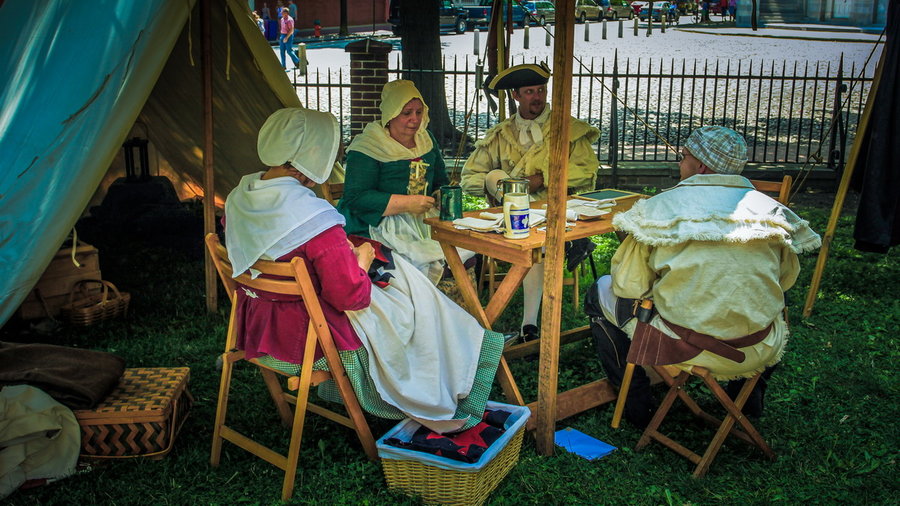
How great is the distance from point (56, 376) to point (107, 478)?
45 cm

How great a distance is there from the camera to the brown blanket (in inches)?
113

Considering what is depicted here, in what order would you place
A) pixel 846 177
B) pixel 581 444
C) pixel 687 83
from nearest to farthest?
1. pixel 581 444
2. pixel 846 177
3. pixel 687 83

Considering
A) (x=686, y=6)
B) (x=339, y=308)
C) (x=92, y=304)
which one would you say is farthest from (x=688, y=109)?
(x=686, y=6)

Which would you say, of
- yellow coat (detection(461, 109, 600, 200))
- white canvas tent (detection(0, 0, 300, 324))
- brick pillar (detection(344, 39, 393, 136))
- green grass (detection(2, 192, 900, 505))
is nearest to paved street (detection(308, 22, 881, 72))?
brick pillar (detection(344, 39, 393, 136))

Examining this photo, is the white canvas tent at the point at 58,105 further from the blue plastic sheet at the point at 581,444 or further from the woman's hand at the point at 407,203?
the blue plastic sheet at the point at 581,444

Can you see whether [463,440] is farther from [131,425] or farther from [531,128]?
[531,128]

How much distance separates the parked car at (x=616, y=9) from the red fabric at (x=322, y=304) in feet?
90.1

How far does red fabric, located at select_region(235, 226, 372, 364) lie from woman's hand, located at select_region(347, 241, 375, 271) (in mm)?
100

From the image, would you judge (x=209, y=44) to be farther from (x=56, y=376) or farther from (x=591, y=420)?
(x=591, y=420)

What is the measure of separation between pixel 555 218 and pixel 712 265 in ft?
1.91

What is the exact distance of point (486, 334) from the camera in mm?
2996

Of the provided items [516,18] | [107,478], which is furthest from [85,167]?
[516,18]

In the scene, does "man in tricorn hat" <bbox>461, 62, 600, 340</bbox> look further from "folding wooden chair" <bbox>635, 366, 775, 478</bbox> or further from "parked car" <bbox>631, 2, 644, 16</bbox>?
"parked car" <bbox>631, 2, 644, 16</bbox>

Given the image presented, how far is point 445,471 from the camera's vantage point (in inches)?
101
